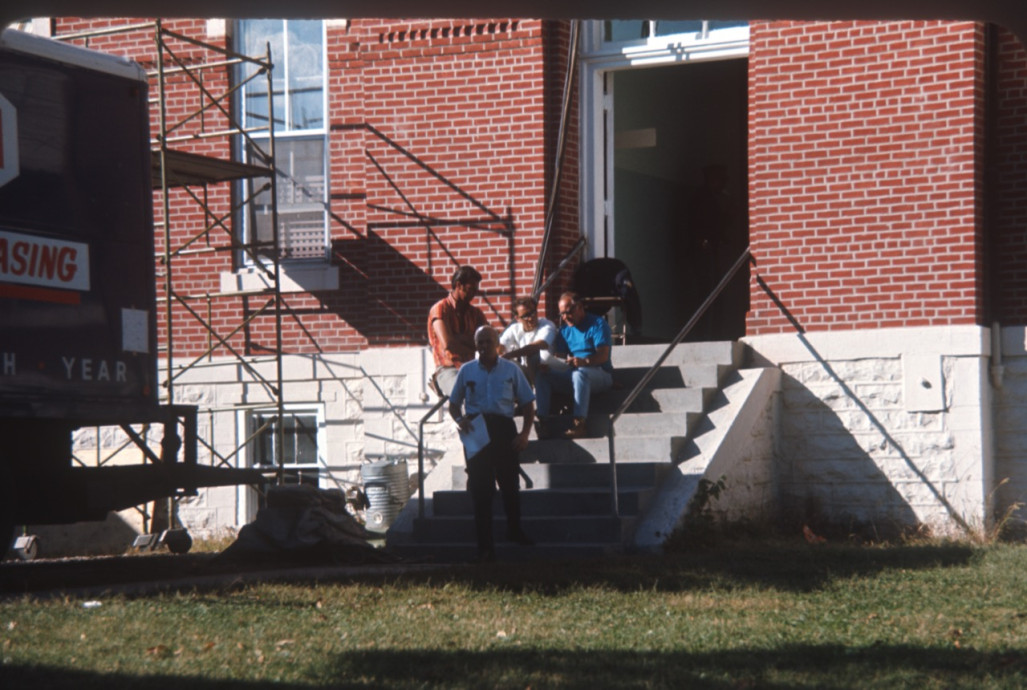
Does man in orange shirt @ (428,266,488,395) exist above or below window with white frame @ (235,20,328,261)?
below

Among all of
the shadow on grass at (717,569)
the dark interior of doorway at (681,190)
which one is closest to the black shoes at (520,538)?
the shadow on grass at (717,569)

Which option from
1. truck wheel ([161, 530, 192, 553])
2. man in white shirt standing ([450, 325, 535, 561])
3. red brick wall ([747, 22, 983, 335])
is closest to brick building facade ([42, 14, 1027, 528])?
red brick wall ([747, 22, 983, 335])

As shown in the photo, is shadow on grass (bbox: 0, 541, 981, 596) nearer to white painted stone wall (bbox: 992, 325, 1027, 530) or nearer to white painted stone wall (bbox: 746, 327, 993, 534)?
white painted stone wall (bbox: 746, 327, 993, 534)

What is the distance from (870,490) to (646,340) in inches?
127

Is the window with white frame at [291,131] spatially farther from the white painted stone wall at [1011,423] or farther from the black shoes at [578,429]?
the white painted stone wall at [1011,423]

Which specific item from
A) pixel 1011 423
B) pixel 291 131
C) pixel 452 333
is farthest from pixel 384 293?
pixel 1011 423

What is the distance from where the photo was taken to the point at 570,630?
25.2ft

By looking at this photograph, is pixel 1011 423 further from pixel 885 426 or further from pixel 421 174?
pixel 421 174

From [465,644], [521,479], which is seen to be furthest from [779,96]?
[465,644]

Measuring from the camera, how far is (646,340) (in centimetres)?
1508

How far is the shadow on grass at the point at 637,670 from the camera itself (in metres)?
6.39

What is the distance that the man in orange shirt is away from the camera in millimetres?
12078

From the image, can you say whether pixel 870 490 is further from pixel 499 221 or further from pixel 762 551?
pixel 499 221

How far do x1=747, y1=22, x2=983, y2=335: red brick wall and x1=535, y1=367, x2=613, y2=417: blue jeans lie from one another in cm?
176
